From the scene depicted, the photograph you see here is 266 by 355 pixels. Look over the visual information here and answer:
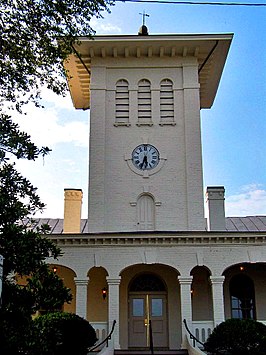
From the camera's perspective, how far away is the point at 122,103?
23.1 meters

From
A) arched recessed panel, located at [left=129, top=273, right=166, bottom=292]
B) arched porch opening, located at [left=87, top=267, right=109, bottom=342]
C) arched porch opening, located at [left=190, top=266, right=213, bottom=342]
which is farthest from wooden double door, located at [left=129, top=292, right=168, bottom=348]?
arched porch opening, located at [left=190, top=266, right=213, bottom=342]

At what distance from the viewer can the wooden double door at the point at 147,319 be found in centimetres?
1994

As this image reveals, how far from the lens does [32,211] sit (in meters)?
10.4

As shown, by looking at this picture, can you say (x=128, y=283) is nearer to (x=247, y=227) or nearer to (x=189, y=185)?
(x=189, y=185)

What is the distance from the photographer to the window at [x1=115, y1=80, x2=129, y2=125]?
22875 millimetres

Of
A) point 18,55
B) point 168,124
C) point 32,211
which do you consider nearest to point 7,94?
point 18,55

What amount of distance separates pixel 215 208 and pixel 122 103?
5777mm

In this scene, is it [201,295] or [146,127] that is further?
[146,127]

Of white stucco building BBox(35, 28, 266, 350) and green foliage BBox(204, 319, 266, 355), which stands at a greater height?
white stucco building BBox(35, 28, 266, 350)

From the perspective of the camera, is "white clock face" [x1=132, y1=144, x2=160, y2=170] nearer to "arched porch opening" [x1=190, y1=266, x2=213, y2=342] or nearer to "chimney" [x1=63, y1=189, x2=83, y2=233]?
"chimney" [x1=63, y1=189, x2=83, y2=233]

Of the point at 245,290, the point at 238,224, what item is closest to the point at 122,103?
the point at 238,224

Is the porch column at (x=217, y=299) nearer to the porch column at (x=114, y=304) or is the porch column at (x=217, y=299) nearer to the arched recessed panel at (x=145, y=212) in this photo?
the porch column at (x=114, y=304)

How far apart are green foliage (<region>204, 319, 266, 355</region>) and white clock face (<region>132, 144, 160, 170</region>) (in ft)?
25.2

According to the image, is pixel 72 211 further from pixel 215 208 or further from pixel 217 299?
pixel 217 299
